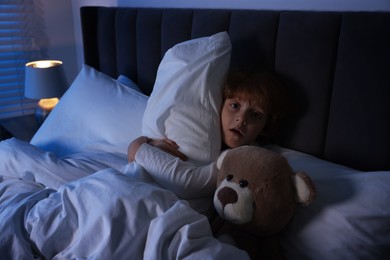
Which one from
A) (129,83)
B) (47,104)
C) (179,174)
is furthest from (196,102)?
(47,104)

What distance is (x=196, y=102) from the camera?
98 centimetres

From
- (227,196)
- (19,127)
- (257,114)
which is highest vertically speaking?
(257,114)

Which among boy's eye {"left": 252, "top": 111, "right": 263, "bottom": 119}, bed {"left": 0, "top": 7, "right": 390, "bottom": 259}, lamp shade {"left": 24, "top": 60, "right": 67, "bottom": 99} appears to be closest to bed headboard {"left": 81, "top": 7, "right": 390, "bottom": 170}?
bed {"left": 0, "top": 7, "right": 390, "bottom": 259}

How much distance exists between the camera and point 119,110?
Result: 1317 millimetres

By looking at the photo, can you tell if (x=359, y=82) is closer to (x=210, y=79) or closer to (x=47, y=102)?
(x=210, y=79)

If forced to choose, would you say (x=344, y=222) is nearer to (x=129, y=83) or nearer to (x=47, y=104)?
(x=129, y=83)

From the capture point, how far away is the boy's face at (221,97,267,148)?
0.94 metres

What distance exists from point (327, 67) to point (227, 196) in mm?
470

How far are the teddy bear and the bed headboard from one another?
0.27 meters

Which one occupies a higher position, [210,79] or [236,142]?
[210,79]

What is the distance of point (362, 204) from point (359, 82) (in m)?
0.32

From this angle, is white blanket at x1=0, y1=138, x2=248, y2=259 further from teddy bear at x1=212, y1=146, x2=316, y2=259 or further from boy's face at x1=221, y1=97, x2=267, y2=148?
boy's face at x1=221, y1=97, x2=267, y2=148

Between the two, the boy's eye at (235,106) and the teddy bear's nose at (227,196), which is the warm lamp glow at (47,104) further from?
the teddy bear's nose at (227,196)

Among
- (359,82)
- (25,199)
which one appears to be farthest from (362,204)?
(25,199)
